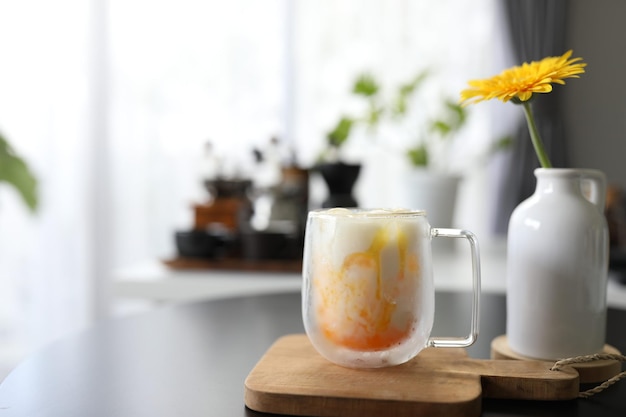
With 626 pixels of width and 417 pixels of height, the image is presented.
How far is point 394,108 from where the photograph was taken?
2.44 m

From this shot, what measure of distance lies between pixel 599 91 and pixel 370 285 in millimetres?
2150

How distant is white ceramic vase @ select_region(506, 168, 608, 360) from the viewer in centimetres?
67

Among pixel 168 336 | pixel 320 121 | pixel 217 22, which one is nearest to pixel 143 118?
pixel 217 22

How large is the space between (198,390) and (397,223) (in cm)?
24

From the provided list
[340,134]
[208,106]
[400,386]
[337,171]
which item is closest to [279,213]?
[337,171]

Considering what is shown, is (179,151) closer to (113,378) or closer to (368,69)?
(368,69)

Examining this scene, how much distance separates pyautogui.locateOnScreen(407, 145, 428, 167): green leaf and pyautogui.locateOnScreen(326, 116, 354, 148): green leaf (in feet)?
0.82

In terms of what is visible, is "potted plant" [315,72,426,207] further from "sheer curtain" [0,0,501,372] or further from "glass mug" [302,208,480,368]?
"glass mug" [302,208,480,368]

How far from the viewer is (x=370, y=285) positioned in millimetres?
606

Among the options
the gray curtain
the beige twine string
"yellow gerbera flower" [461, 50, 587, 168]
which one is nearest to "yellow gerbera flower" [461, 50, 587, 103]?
"yellow gerbera flower" [461, 50, 587, 168]

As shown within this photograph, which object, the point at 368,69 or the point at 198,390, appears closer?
the point at 198,390

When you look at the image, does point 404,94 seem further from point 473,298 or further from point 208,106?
point 473,298

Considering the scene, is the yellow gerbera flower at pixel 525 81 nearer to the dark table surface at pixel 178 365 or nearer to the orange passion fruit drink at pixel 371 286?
the orange passion fruit drink at pixel 371 286

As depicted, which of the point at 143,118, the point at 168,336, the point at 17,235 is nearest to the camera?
the point at 168,336
